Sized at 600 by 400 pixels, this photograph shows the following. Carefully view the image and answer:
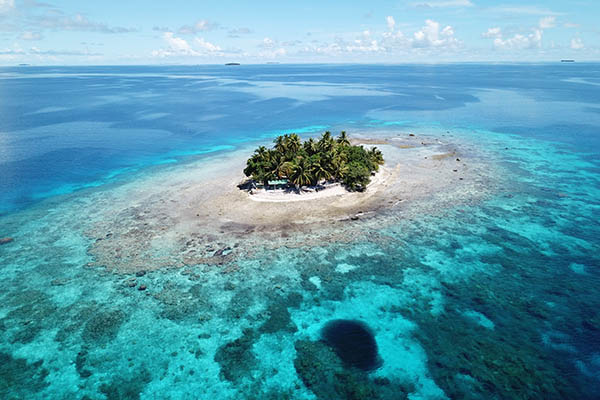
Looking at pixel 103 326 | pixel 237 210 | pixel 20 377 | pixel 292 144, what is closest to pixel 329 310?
pixel 103 326

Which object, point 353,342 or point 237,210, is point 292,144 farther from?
point 353,342

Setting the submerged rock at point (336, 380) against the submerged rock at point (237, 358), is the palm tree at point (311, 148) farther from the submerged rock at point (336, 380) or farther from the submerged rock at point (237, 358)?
the submerged rock at point (336, 380)

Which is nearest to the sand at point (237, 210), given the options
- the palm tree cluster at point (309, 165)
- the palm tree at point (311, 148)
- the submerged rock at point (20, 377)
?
the palm tree cluster at point (309, 165)

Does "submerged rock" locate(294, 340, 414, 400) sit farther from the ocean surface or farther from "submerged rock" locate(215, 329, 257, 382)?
"submerged rock" locate(215, 329, 257, 382)

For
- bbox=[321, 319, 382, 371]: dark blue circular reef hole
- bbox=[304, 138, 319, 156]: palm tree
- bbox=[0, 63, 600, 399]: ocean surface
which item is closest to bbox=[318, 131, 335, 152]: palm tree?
bbox=[304, 138, 319, 156]: palm tree

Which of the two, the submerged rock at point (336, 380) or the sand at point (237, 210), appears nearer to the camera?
the submerged rock at point (336, 380)

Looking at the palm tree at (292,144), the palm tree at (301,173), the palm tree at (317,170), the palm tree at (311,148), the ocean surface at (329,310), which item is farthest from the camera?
the palm tree at (292,144)

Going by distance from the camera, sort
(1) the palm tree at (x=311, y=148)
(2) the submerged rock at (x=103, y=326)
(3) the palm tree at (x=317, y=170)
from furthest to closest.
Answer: (1) the palm tree at (x=311, y=148) → (3) the palm tree at (x=317, y=170) → (2) the submerged rock at (x=103, y=326)
